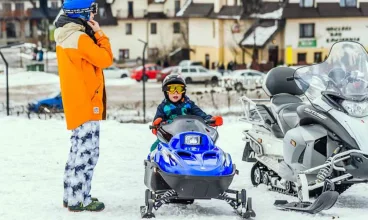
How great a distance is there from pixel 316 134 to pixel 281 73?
74.3 inches

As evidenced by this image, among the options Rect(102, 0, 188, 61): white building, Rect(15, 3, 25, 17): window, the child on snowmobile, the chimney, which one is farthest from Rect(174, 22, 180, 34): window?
the child on snowmobile

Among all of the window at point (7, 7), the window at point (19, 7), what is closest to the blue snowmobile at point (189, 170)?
the window at point (7, 7)

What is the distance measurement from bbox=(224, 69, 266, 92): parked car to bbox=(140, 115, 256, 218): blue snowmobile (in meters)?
33.9

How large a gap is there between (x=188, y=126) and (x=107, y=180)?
2.68 meters

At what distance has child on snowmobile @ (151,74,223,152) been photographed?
9062mm

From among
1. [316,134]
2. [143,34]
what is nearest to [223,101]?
[316,134]

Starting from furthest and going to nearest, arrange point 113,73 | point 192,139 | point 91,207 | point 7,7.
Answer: point 7,7 → point 113,73 → point 91,207 → point 192,139

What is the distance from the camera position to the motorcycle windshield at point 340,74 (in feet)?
30.2

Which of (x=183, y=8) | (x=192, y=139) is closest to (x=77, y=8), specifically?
(x=192, y=139)

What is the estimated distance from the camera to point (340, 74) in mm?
9445

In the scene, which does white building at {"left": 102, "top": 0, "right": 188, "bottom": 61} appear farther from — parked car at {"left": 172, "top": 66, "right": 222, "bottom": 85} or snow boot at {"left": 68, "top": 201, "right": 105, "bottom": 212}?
snow boot at {"left": 68, "top": 201, "right": 105, "bottom": 212}

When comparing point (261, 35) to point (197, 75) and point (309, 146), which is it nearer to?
point (197, 75)

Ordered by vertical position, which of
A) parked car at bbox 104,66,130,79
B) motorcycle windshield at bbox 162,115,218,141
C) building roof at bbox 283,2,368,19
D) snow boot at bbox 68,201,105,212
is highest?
motorcycle windshield at bbox 162,115,218,141

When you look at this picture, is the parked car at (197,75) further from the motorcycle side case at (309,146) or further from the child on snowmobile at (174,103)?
the child on snowmobile at (174,103)
